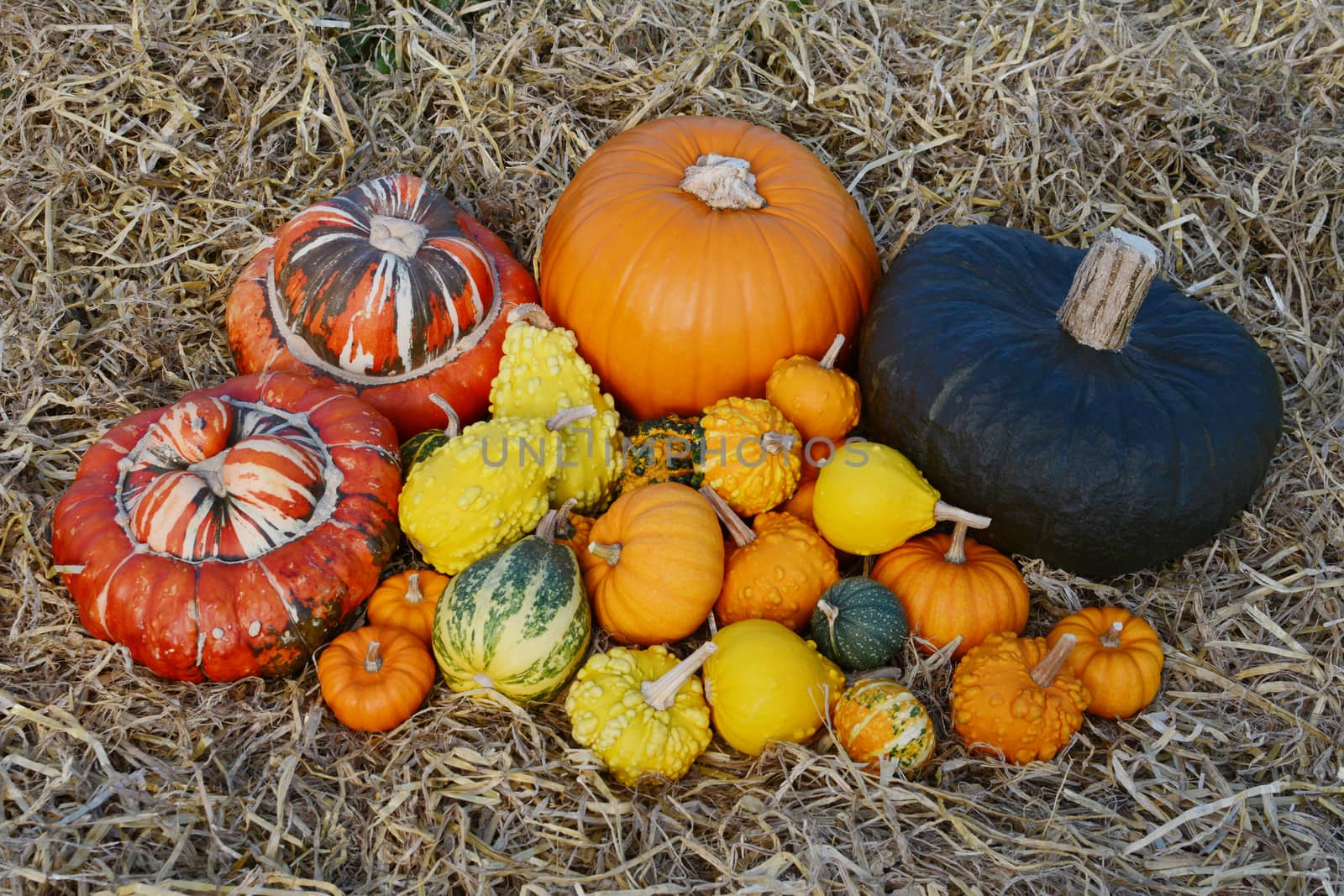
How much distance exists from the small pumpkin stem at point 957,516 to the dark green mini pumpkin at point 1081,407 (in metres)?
0.12

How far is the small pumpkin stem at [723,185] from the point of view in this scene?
11.5ft

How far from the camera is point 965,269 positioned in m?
3.50

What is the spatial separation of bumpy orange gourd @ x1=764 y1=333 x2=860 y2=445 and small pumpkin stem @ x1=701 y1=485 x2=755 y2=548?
0.41 metres

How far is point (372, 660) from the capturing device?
2.87 m

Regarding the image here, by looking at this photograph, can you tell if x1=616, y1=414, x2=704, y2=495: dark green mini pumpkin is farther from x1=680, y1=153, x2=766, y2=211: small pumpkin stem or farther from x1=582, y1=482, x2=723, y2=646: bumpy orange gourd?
x1=680, y1=153, x2=766, y2=211: small pumpkin stem

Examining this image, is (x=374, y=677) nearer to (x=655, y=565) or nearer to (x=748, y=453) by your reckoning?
(x=655, y=565)

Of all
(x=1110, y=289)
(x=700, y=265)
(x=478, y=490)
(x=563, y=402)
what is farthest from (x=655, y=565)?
(x=1110, y=289)

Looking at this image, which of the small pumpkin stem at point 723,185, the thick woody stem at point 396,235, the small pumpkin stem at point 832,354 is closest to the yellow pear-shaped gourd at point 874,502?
the small pumpkin stem at point 832,354

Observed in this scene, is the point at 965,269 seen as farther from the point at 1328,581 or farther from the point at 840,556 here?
the point at 1328,581

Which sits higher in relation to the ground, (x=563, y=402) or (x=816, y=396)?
(x=816, y=396)

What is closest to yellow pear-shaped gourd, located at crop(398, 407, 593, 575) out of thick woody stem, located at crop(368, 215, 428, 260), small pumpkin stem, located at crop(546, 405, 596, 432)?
small pumpkin stem, located at crop(546, 405, 596, 432)

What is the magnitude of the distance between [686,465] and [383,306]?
115 cm

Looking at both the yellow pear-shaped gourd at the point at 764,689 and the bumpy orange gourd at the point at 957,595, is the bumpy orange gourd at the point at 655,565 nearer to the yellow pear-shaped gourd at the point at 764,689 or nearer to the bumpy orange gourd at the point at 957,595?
the yellow pear-shaped gourd at the point at 764,689

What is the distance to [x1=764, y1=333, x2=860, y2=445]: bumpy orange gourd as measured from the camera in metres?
3.34
